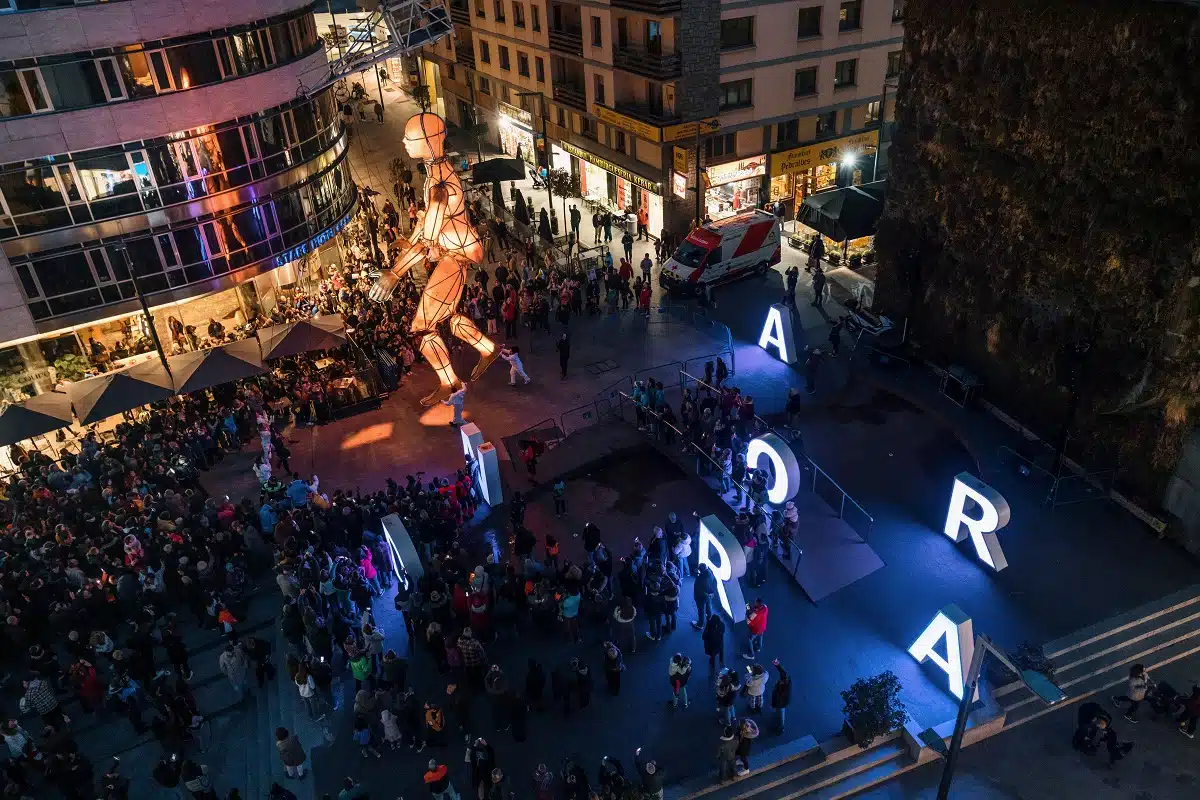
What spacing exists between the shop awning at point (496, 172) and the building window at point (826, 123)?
14.8 meters

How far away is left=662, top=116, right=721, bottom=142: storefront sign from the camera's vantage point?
36656mm

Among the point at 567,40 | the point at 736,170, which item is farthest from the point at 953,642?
the point at 567,40

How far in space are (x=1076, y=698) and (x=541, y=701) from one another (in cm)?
1070

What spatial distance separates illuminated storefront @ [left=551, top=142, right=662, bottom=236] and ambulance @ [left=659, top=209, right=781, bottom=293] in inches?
228

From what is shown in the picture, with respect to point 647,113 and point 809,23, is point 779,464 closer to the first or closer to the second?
point 647,113

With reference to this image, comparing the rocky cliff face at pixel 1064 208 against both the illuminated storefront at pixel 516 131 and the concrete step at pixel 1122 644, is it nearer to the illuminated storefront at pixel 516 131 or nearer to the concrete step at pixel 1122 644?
the concrete step at pixel 1122 644

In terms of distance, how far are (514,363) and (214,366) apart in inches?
360

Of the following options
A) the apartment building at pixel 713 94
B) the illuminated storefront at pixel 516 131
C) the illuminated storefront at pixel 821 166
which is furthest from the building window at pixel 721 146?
the illuminated storefront at pixel 516 131

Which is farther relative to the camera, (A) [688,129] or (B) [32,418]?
(A) [688,129]

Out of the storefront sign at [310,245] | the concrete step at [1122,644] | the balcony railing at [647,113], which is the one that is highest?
the balcony railing at [647,113]

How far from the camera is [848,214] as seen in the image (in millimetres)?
32656

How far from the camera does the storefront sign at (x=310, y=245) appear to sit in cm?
3114

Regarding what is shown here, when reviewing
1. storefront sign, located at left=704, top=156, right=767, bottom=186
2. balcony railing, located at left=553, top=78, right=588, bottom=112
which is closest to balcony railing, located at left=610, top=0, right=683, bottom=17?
storefront sign, located at left=704, top=156, right=767, bottom=186

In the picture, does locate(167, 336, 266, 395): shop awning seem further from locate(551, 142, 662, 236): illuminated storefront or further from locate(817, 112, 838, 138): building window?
locate(817, 112, 838, 138): building window
